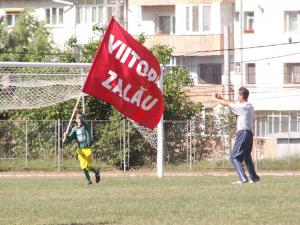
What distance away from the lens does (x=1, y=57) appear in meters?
63.7

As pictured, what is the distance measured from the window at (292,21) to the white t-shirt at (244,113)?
43.8 metres

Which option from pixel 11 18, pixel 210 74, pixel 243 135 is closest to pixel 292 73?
pixel 210 74

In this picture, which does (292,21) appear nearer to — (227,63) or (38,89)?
(227,63)

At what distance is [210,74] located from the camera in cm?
6838

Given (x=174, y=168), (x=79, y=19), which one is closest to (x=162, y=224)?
(x=174, y=168)

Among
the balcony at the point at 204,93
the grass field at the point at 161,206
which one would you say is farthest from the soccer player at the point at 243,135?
the balcony at the point at 204,93

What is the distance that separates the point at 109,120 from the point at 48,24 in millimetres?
31062

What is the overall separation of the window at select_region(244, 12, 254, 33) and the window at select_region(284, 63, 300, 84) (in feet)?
11.2

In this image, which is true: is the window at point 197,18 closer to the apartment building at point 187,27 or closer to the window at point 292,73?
the apartment building at point 187,27

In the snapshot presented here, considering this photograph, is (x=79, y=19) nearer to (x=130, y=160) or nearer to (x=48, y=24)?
(x=48, y=24)

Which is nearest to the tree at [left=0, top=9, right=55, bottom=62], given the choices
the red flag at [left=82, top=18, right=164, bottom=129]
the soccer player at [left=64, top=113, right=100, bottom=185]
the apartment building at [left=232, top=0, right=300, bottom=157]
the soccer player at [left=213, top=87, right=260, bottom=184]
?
the apartment building at [left=232, top=0, right=300, bottom=157]

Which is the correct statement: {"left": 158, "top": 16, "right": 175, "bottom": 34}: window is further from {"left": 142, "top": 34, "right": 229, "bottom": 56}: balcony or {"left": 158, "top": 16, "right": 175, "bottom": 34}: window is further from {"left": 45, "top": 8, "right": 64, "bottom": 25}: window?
{"left": 45, "top": 8, "right": 64, "bottom": 25}: window

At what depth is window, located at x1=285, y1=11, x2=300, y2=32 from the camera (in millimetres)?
64438

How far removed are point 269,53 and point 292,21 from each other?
243cm
